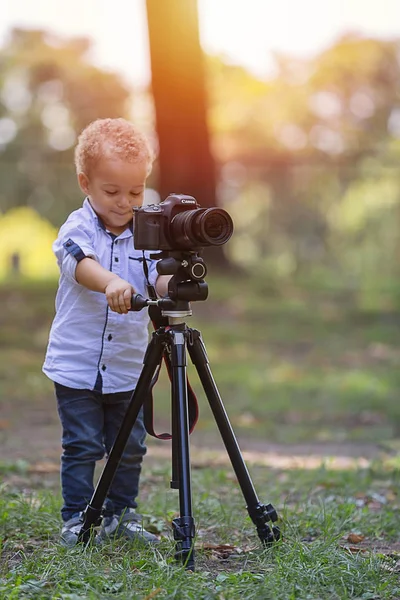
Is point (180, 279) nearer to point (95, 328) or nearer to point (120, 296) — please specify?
point (120, 296)

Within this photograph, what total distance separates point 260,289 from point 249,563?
27.8ft

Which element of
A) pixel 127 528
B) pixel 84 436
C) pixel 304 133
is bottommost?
pixel 127 528

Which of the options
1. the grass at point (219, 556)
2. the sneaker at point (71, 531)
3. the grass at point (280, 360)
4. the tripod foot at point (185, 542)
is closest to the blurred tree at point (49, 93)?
the grass at point (280, 360)

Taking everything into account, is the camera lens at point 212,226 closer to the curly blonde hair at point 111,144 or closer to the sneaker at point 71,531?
the curly blonde hair at point 111,144

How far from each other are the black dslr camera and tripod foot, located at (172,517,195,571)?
926 mm

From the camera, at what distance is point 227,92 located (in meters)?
19.8

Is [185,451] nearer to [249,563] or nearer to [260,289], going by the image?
[249,563]

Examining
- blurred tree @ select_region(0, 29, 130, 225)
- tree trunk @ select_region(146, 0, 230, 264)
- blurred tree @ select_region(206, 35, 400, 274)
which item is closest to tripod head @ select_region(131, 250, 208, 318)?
tree trunk @ select_region(146, 0, 230, 264)

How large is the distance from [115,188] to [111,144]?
0.17 metres

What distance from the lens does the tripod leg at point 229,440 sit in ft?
10.7

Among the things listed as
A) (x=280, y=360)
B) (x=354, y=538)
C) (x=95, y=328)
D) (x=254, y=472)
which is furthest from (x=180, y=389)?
(x=280, y=360)

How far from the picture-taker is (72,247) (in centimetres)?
346

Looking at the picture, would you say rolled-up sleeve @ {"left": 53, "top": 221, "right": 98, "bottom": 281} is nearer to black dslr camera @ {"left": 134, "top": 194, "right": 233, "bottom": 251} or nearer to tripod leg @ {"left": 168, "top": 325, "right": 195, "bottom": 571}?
black dslr camera @ {"left": 134, "top": 194, "right": 233, "bottom": 251}

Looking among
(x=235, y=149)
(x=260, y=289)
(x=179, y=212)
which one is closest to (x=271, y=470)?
(x=179, y=212)
